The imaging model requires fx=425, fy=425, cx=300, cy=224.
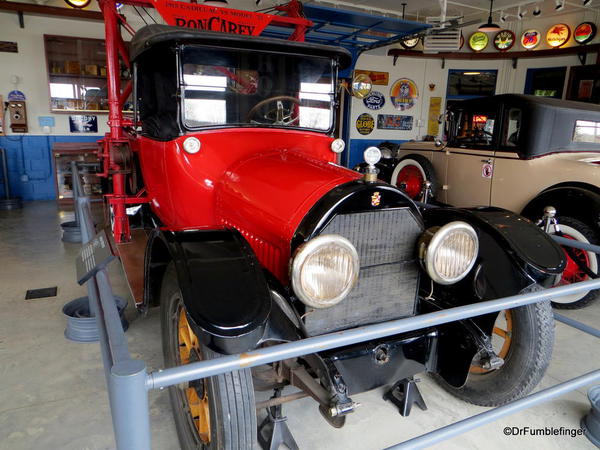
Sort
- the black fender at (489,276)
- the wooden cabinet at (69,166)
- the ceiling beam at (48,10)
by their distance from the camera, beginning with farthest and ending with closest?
the wooden cabinet at (69,166), the ceiling beam at (48,10), the black fender at (489,276)

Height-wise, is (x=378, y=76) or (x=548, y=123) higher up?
(x=378, y=76)

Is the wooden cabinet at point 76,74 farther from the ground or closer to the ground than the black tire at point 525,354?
farther from the ground

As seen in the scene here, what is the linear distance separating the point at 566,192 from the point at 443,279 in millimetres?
2725

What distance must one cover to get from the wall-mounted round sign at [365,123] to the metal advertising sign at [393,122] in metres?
0.20

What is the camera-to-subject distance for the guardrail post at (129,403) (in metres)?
0.84

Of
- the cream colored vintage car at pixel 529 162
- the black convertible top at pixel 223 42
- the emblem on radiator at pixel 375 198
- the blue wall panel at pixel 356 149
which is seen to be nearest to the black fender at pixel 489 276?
the emblem on radiator at pixel 375 198

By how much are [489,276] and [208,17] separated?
2840 mm

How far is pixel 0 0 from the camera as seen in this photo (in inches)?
251

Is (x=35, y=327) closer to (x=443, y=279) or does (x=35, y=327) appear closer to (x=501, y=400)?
(x=443, y=279)

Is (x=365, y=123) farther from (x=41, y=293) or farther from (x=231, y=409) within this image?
(x=231, y=409)

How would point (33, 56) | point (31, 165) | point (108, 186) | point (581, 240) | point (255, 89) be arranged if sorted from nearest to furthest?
point (255, 89) → point (581, 240) → point (108, 186) → point (33, 56) → point (31, 165)

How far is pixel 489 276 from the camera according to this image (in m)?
1.97

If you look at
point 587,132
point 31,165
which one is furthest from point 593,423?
point 31,165

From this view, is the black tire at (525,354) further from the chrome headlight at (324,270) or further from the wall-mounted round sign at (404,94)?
the wall-mounted round sign at (404,94)
